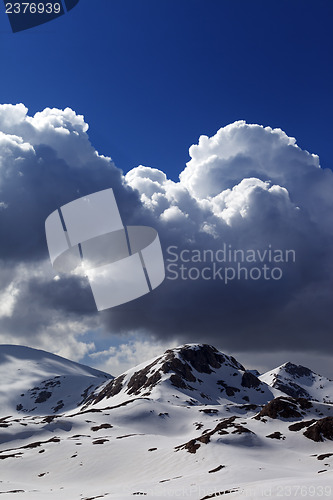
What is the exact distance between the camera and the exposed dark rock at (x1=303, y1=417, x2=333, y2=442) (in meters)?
72.9

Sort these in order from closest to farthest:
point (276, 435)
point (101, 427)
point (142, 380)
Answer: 1. point (276, 435)
2. point (101, 427)
3. point (142, 380)

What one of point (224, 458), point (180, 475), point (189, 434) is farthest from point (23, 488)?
point (189, 434)

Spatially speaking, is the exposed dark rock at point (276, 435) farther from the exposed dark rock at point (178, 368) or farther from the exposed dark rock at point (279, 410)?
the exposed dark rock at point (178, 368)

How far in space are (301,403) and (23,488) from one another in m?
74.7

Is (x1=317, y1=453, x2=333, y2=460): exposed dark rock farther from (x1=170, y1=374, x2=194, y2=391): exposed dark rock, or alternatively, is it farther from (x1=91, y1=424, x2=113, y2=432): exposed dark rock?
(x1=170, y1=374, x2=194, y2=391): exposed dark rock

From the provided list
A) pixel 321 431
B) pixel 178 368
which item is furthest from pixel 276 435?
pixel 178 368

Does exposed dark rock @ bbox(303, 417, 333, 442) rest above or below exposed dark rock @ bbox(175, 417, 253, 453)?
below

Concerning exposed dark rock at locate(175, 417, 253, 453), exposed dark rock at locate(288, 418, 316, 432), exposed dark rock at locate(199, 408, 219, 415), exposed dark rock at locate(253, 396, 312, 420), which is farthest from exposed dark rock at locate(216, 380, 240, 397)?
exposed dark rock at locate(288, 418, 316, 432)

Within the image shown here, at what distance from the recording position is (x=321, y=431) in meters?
73.8

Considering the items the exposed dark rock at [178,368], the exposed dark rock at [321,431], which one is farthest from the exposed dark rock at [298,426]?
the exposed dark rock at [178,368]

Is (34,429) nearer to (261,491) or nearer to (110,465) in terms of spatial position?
(110,465)

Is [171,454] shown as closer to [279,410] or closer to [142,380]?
[279,410]

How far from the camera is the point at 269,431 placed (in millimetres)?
80062

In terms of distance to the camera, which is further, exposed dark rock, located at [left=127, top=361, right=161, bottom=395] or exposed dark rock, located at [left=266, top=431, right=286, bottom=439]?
exposed dark rock, located at [left=127, top=361, right=161, bottom=395]
